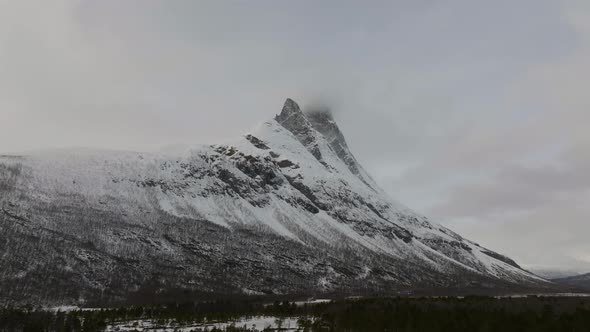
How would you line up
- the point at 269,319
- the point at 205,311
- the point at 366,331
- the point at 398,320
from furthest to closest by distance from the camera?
1. the point at 205,311
2. the point at 269,319
3. the point at 398,320
4. the point at 366,331

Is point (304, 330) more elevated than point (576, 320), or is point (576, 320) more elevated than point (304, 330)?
point (576, 320)

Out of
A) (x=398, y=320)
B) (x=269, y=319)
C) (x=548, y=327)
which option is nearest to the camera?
(x=548, y=327)

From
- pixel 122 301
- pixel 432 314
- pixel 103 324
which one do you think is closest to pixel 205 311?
pixel 103 324

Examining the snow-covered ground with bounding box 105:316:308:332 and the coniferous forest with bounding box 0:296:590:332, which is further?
the snow-covered ground with bounding box 105:316:308:332

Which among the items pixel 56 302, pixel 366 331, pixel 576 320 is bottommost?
pixel 56 302

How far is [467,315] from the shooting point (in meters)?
114

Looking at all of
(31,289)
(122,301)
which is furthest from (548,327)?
(31,289)

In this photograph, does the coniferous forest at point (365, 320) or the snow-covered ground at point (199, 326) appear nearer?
the coniferous forest at point (365, 320)

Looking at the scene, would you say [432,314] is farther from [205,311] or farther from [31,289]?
[31,289]

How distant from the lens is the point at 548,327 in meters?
97.5

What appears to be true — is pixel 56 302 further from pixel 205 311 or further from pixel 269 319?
pixel 269 319

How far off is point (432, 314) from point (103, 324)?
72864 millimetres

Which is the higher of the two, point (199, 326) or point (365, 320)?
Answer: point (365, 320)

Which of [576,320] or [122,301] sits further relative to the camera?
[122,301]
